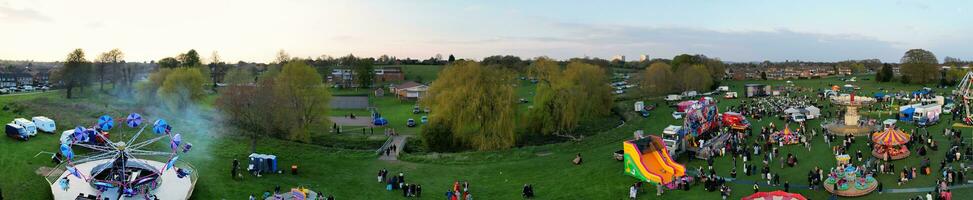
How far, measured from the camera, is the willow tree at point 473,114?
153 ft

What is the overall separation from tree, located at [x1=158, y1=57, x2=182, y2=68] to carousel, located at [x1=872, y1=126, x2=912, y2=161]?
106m

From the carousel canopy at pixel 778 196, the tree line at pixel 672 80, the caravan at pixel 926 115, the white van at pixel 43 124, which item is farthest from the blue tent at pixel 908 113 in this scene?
the white van at pixel 43 124

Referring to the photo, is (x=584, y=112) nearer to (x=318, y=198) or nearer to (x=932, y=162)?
(x=932, y=162)

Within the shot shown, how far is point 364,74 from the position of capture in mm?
110688

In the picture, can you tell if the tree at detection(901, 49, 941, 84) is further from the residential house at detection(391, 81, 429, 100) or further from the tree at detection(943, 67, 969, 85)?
the residential house at detection(391, 81, 429, 100)

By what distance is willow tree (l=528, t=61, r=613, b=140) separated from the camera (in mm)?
54375

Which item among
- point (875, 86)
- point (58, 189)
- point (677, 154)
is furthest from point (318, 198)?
point (875, 86)

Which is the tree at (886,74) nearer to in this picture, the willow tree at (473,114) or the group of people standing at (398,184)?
the willow tree at (473,114)

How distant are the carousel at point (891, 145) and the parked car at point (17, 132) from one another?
48.8m

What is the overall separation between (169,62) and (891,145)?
110m

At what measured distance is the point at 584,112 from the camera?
5922 centimetres

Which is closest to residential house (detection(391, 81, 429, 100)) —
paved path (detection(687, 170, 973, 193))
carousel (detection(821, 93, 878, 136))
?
carousel (detection(821, 93, 878, 136))

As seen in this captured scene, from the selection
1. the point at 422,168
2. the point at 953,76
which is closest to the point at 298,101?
the point at 422,168

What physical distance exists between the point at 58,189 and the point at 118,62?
196 ft
